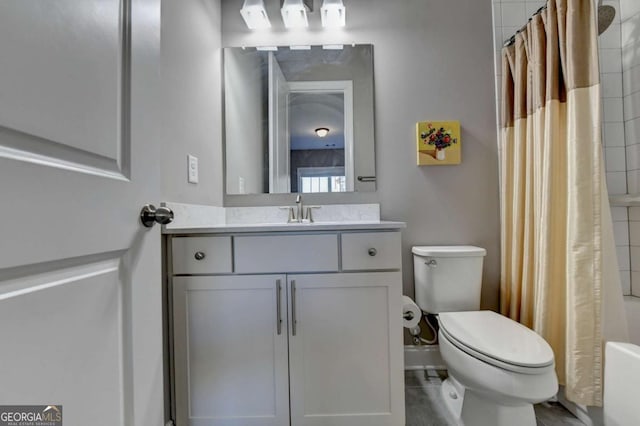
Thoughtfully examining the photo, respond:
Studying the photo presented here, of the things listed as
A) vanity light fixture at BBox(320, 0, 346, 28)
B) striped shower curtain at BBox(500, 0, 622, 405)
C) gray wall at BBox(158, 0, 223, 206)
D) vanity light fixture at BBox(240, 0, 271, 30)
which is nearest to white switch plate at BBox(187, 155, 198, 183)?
gray wall at BBox(158, 0, 223, 206)

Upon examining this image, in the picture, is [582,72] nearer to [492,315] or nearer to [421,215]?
[421,215]

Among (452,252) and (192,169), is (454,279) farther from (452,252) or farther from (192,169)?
(192,169)

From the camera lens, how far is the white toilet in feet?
3.06

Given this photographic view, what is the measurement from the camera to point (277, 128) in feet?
5.65

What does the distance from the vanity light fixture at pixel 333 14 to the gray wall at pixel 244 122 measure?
1.50 feet

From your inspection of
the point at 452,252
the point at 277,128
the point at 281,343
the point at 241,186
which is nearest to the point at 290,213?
the point at 241,186

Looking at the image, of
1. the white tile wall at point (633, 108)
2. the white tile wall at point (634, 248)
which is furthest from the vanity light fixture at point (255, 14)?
the white tile wall at point (634, 248)

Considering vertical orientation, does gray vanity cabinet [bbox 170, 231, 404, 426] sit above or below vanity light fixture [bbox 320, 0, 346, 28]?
below

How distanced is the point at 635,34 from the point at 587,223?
130cm

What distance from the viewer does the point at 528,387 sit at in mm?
922

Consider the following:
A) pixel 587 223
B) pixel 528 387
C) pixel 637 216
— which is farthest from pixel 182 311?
pixel 637 216

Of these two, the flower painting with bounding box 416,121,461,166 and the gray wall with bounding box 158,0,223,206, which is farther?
the flower painting with bounding box 416,121,461,166

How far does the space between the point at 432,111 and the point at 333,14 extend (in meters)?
0.81

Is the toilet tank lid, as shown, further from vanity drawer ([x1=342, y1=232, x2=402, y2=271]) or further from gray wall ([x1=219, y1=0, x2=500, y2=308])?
vanity drawer ([x1=342, y1=232, x2=402, y2=271])
